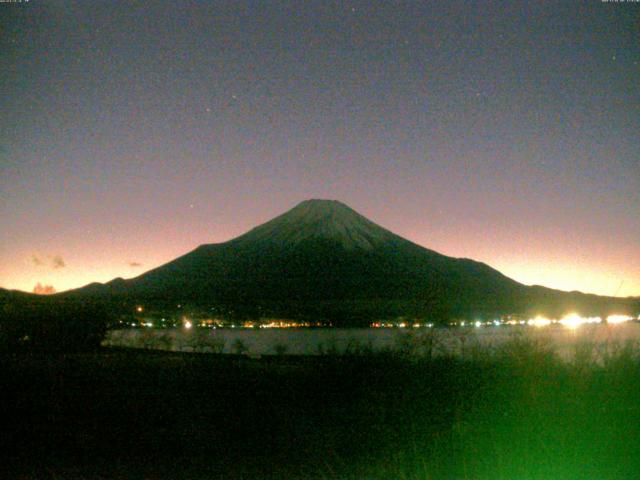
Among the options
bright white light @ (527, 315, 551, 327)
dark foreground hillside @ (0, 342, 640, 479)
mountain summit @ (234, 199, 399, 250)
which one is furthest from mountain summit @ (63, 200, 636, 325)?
dark foreground hillside @ (0, 342, 640, 479)

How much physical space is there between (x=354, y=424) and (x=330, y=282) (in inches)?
3457

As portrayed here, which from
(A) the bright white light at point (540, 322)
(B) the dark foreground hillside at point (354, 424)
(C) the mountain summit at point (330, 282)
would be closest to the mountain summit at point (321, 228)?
(C) the mountain summit at point (330, 282)

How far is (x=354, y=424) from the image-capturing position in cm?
920

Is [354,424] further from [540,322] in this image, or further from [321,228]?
[321,228]

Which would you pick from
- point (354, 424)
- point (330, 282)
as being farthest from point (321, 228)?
point (354, 424)

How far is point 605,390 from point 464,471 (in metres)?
3.73

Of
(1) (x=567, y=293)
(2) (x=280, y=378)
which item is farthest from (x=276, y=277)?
(2) (x=280, y=378)

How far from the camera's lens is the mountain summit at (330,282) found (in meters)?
79.5

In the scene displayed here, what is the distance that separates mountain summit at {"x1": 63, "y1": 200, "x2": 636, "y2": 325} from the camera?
79.5m

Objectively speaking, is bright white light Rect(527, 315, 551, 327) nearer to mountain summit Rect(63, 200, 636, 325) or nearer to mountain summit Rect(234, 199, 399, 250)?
mountain summit Rect(63, 200, 636, 325)

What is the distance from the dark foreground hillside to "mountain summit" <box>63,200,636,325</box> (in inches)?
2287

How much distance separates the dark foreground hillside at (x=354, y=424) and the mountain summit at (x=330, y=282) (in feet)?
191

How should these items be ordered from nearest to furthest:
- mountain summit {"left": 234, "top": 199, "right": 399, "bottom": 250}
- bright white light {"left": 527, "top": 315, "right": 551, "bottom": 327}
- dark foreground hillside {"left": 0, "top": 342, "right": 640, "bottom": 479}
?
dark foreground hillside {"left": 0, "top": 342, "right": 640, "bottom": 479} → bright white light {"left": 527, "top": 315, "right": 551, "bottom": 327} → mountain summit {"left": 234, "top": 199, "right": 399, "bottom": 250}

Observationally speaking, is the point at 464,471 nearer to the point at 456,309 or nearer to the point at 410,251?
the point at 456,309
